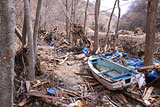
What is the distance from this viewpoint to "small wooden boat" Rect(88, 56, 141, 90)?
5484mm

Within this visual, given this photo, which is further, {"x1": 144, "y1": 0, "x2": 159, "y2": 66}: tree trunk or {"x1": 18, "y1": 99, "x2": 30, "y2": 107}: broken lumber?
{"x1": 144, "y1": 0, "x2": 159, "y2": 66}: tree trunk

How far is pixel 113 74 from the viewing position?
292 inches

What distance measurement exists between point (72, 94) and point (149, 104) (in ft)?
11.0

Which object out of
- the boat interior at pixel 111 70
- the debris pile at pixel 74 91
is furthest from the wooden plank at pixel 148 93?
the boat interior at pixel 111 70

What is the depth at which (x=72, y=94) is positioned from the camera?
5.53 meters

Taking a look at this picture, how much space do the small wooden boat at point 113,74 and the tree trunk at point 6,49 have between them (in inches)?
161

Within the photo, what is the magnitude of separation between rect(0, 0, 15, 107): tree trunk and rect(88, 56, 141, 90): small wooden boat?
161 inches

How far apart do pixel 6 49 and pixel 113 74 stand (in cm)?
617

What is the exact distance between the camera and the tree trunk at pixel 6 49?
2336mm

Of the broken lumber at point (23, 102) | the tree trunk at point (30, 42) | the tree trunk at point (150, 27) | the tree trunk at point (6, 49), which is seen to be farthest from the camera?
the tree trunk at point (150, 27)

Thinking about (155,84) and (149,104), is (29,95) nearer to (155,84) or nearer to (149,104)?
(149,104)

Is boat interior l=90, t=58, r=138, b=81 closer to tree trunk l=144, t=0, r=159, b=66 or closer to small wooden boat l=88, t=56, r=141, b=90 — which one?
small wooden boat l=88, t=56, r=141, b=90

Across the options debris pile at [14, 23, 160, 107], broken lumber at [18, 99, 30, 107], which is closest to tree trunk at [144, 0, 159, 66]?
debris pile at [14, 23, 160, 107]

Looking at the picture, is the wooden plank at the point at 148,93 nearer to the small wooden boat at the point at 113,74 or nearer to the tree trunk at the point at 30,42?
the small wooden boat at the point at 113,74
